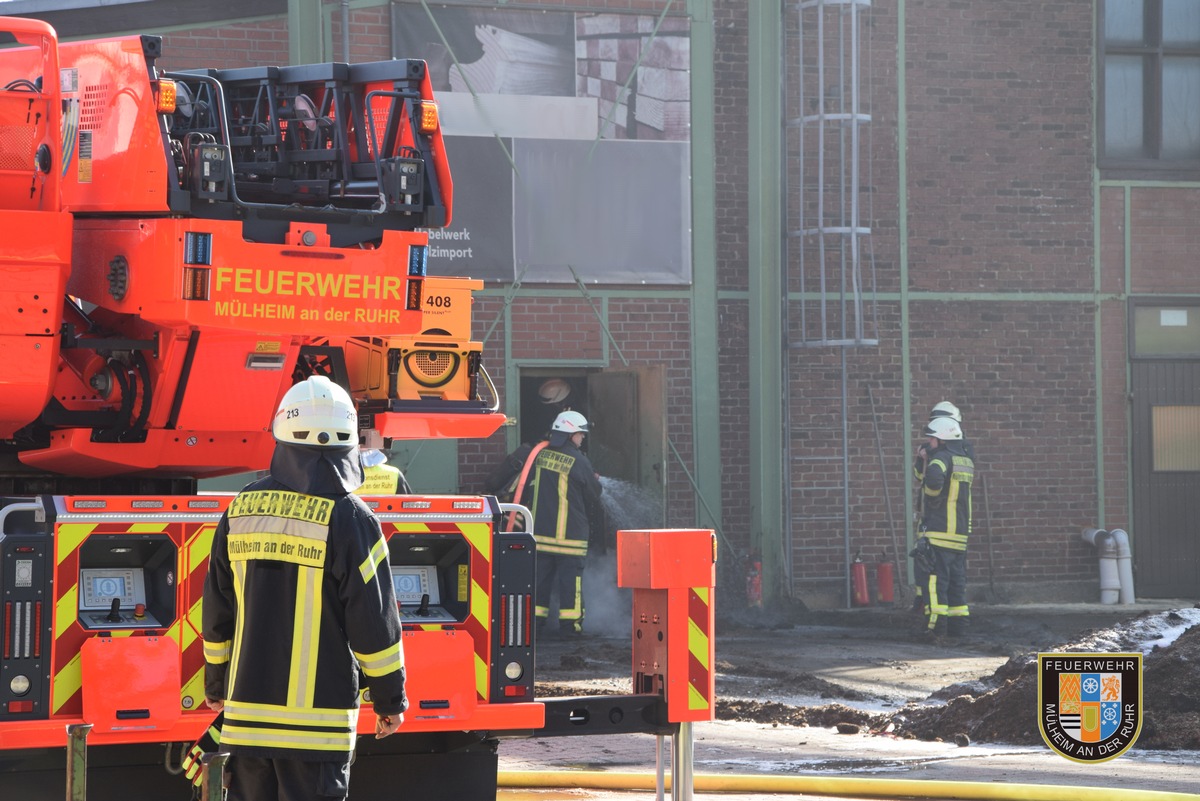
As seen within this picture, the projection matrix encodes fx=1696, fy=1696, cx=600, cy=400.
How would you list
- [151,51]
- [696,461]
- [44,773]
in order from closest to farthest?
[44,773], [151,51], [696,461]

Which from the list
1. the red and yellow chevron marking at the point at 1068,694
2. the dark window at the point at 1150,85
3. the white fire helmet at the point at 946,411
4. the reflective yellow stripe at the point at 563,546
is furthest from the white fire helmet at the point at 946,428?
the red and yellow chevron marking at the point at 1068,694

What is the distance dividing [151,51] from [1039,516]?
1305cm

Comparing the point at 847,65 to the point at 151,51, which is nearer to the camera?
the point at 151,51

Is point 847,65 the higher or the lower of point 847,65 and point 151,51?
the higher

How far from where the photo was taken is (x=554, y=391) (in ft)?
54.9

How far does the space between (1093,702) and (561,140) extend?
9.65m

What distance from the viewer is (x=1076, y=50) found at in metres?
18.1

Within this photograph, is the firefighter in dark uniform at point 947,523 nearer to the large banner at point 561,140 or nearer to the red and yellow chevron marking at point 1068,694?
the large banner at point 561,140

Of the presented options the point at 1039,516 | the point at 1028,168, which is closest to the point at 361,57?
the point at 1028,168

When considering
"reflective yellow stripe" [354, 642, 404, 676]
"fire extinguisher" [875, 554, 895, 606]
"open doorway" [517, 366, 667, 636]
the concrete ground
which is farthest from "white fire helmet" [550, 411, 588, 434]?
"reflective yellow stripe" [354, 642, 404, 676]

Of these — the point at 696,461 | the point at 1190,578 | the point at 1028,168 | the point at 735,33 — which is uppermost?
the point at 735,33

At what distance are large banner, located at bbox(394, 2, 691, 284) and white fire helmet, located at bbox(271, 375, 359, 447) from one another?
10.4 meters

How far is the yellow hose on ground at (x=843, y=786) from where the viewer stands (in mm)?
7805

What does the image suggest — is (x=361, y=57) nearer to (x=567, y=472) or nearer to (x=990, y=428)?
(x=567, y=472)
